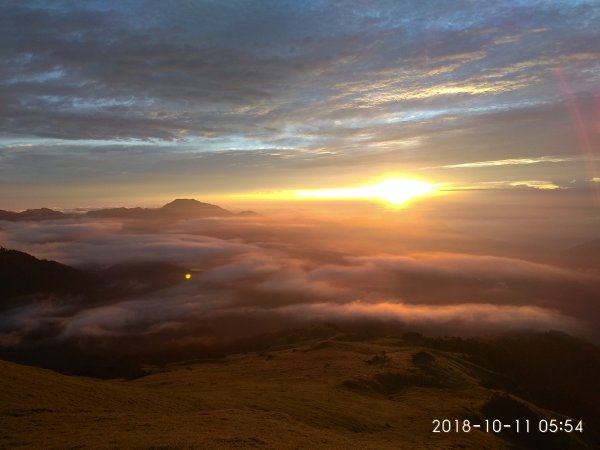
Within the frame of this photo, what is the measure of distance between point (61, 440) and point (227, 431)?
10197 mm

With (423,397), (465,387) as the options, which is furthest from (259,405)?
(465,387)

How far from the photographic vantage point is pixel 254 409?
41.1 metres

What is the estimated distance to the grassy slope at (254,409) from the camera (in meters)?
28.0

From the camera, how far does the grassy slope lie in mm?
27984

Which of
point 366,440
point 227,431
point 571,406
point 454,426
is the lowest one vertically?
point 571,406

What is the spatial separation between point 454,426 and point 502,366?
72.6m

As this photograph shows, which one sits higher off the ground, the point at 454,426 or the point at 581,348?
the point at 454,426

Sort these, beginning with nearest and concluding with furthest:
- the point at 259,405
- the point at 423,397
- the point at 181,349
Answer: the point at 259,405
the point at 423,397
the point at 181,349

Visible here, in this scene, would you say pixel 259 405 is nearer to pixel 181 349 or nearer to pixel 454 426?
pixel 454 426

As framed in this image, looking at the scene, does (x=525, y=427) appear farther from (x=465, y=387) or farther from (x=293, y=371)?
(x=293, y=371)

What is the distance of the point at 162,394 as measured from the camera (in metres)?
45.7

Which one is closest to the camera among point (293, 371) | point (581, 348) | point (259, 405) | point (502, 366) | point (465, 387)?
point (259, 405)

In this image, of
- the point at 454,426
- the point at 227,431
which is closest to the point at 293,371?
the point at 454,426

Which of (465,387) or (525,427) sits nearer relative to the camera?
(525,427)
